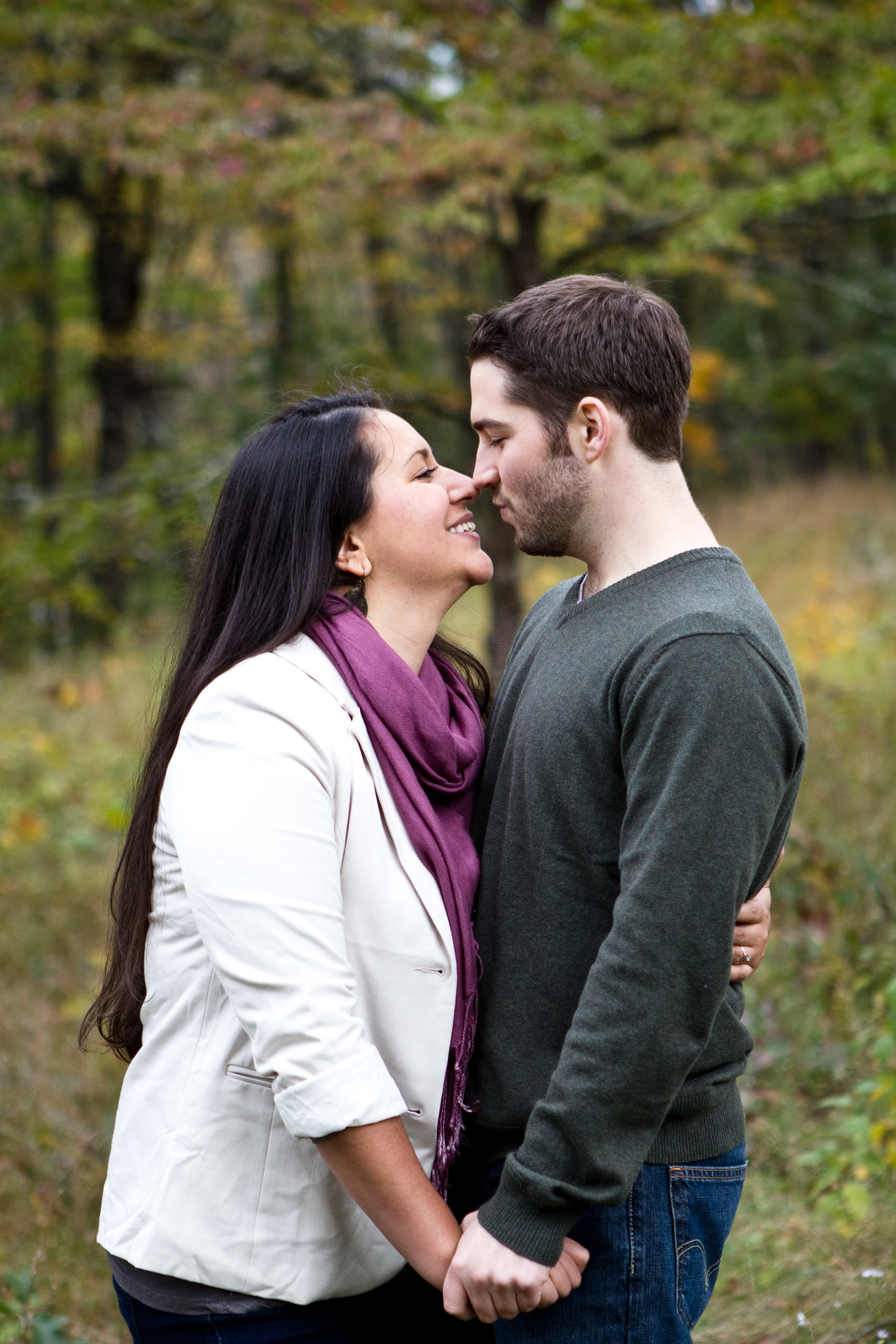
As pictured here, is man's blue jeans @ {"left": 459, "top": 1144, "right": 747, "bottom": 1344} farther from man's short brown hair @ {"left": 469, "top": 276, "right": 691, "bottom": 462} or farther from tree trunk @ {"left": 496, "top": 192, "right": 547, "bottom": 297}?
tree trunk @ {"left": 496, "top": 192, "right": 547, "bottom": 297}

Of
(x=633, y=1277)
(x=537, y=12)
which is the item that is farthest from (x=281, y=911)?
(x=537, y=12)

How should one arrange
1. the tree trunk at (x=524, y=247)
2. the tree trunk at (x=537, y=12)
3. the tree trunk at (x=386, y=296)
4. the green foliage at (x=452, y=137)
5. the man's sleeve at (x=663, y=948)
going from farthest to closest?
the tree trunk at (x=386, y=296) → the tree trunk at (x=524, y=247) → the tree trunk at (x=537, y=12) → the green foliage at (x=452, y=137) → the man's sleeve at (x=663, y=948)

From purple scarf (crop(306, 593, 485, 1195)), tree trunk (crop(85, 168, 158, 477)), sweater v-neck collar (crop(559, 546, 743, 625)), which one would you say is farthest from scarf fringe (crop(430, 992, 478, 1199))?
tree trunk (crop(85, 168, 158, 477))

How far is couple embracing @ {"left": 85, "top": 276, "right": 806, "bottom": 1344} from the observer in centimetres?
157

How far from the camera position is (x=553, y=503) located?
193 cm

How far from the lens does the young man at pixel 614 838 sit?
1.55 metres

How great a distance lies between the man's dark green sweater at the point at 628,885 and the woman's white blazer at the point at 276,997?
0.15 metres

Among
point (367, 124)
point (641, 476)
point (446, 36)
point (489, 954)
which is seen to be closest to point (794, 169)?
point (446, 36)

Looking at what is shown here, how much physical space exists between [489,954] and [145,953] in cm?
58

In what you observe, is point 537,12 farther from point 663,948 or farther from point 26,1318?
point 26,1318

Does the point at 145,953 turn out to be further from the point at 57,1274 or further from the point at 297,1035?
the point at 57,1274

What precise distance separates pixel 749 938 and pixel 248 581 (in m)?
1.05

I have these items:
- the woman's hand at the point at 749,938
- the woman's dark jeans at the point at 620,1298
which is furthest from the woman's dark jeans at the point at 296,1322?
the woman's hand at the point at 749,938

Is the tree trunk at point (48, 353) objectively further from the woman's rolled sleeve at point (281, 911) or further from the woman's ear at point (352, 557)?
the woman's rolled sleeve at point (281, 911)
